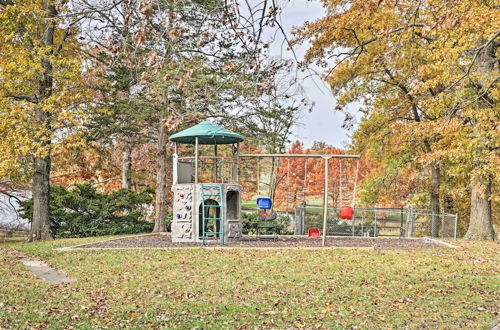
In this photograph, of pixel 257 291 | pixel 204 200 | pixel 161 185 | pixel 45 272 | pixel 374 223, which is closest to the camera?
pixel 257 291

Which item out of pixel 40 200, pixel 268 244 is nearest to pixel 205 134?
pixel 268 244

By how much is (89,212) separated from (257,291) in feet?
47.8

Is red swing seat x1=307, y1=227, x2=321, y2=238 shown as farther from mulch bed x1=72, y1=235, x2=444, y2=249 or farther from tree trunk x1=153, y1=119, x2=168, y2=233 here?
tree trunk x1=153, y1=119, x2=168, y2=233

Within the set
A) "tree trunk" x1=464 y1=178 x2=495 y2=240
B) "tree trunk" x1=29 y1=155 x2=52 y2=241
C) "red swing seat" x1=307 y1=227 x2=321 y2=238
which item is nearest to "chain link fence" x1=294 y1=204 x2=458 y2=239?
"tree trunk" x1=464 y1=178 x2=495 y2=240

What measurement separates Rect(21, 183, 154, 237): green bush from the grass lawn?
726 cm

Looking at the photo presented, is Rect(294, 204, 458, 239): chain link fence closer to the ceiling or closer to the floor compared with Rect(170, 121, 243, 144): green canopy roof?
closer to the floor

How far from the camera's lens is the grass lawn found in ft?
23.4

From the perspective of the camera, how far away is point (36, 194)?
1936 cm

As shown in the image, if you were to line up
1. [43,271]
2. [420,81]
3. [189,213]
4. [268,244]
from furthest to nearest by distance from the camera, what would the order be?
[189,213] → [268,244] → [420,81] → [43,271]

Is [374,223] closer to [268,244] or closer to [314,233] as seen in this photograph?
[314,233]

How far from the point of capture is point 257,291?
905cm

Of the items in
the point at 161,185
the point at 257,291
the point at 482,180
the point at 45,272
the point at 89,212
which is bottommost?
the point at 45,272

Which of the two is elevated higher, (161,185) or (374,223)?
(161,185)

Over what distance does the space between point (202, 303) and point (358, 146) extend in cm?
1865
